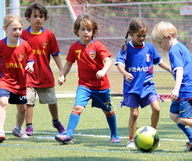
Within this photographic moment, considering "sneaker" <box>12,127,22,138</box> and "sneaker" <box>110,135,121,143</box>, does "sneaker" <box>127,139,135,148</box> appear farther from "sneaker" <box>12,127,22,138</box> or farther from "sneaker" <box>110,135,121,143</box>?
"sneaker" <box>12,127,22,138</box>

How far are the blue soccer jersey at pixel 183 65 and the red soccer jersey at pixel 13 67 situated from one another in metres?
2.17

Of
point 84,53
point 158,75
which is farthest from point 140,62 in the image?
point 158,75

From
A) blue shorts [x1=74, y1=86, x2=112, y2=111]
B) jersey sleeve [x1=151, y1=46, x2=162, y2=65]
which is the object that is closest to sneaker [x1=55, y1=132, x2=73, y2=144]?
blue shorts [x1=74, y1=86, x2=112, y2=111]

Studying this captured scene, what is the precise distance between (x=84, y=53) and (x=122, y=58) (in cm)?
58

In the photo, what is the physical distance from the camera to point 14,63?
6.66 metres

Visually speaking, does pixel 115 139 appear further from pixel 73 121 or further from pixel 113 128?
pixel 73 121

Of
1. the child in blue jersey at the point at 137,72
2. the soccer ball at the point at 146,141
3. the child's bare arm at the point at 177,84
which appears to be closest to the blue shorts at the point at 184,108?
the child's bare arm at the point at 177,84

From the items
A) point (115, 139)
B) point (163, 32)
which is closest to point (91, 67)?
point (115, 139)

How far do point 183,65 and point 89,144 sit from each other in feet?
5.24

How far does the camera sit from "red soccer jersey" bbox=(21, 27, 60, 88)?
7301 millimetres

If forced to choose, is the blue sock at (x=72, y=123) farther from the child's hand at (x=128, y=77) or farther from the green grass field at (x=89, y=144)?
the child's hand at (x=128, y=77)

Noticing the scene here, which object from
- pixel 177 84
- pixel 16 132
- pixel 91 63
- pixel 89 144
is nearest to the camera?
pixel 177 84

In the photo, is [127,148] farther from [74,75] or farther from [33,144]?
[74,75]

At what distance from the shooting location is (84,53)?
21.8ft
